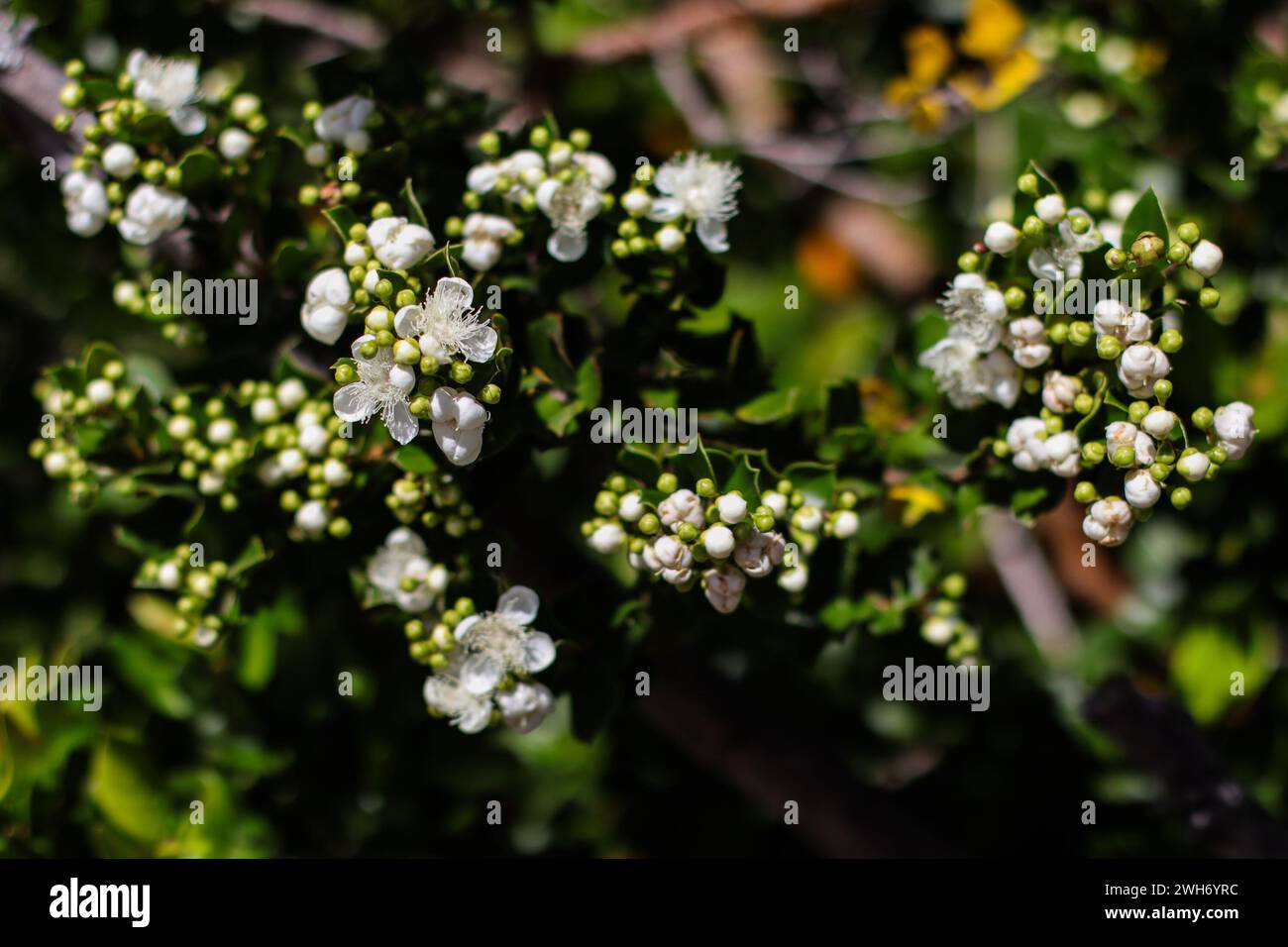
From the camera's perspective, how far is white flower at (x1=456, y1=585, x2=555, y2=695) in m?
1.42

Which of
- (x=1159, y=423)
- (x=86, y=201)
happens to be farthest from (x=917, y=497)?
(x=86, y=201)

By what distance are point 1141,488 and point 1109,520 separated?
0.06m

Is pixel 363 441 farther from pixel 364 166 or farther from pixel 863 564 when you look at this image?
pixel 863 564

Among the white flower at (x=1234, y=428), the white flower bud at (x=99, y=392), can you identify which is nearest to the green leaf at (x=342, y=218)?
the white flower bud at (x=99, y=392)

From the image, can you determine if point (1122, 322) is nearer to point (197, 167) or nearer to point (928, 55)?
point (197, 167)

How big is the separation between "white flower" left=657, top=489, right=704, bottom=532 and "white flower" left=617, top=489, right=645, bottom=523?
0.19ft

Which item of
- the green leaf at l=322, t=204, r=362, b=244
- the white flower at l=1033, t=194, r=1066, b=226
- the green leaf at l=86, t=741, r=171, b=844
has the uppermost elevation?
the green leaf at l=322, t=204, r=362, b=244

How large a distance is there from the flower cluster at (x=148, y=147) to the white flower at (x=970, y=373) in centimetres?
105

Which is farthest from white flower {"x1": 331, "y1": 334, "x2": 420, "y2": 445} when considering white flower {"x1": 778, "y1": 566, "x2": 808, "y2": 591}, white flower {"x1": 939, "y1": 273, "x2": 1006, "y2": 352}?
white flower {"x1": 939, "y1": 273, "x2": 1006, "y2": 352}

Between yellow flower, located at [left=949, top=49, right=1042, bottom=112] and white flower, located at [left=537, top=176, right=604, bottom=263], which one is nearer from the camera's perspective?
white flower, located at [left=537, top=176, right=604, bottom=263]

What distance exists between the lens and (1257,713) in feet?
7.38

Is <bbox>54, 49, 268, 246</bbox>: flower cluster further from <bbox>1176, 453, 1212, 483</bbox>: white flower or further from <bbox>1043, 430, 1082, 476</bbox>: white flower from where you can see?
<bbox>1176, 453, 1212, 483</bbox>: white flower

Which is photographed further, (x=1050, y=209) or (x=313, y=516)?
(x=313, y=516)

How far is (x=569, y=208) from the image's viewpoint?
148 cm
